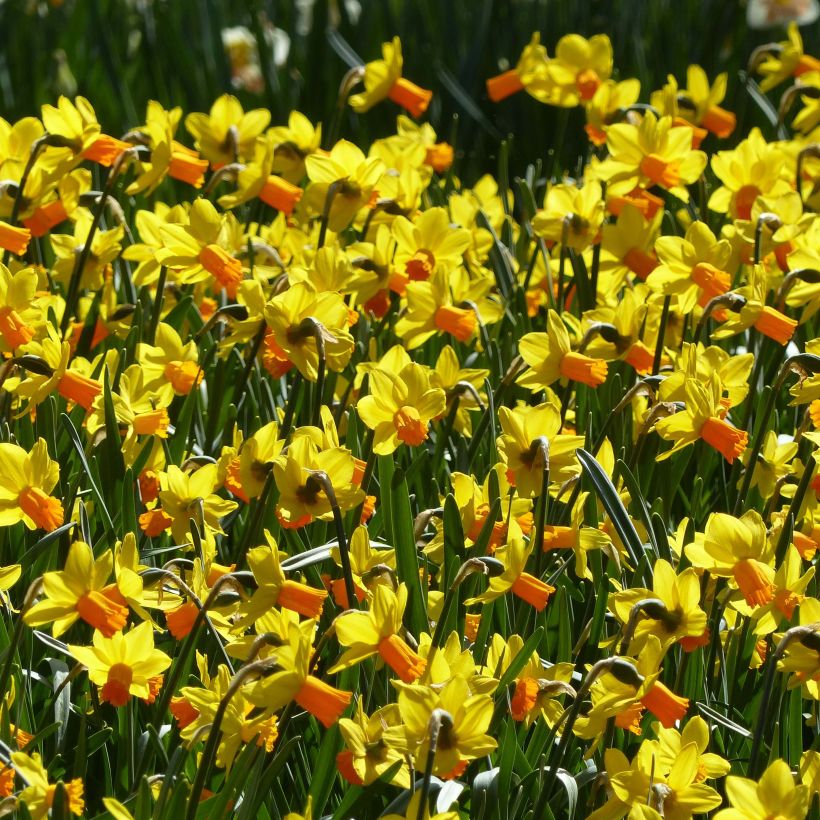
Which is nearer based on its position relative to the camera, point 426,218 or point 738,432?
point 738,432

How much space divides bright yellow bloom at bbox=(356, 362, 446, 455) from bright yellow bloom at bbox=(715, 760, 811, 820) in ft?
2.52

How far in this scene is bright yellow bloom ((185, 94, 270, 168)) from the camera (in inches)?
127

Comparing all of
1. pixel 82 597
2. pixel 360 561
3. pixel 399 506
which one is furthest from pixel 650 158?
Answer: pixel 82 597

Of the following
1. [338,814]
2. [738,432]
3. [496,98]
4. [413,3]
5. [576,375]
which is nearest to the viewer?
[338,814]

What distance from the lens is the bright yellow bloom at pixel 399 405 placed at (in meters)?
2.02

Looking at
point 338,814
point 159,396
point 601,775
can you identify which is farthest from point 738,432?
point 159,396

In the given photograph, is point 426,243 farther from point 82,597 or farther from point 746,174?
point 82,597

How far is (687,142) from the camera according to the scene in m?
2.87

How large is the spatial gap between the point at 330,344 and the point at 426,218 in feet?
2.14

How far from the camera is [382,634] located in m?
1.57

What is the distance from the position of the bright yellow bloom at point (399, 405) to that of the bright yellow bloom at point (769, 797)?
0.77 metres

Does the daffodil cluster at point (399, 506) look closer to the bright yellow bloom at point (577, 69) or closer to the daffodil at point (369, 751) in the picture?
the daffodil at point (369, 751)

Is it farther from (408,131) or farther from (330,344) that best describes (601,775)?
(408,131)

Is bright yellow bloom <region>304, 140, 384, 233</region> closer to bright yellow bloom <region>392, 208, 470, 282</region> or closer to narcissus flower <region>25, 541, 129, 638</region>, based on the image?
bright yellow bloom <region>392, 208, 470, 282</region>
